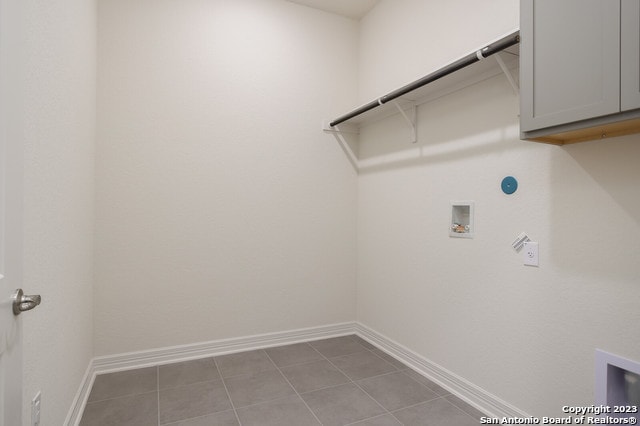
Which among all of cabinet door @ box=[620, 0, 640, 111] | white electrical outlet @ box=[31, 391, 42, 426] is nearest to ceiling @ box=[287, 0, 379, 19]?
cabinet door @ box=[620, 0, 640, 111]

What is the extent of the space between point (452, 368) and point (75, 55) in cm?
286

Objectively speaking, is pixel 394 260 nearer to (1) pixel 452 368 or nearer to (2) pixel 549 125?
(1) pixel 452 368

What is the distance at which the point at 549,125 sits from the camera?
4.47 feet

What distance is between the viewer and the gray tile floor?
1.90 meters

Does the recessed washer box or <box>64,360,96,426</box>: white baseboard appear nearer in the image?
<box>64,360,96,426</box>: white baseboard

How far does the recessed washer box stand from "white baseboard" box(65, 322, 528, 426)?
3.00 ft

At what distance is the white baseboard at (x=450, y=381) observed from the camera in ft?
6.17

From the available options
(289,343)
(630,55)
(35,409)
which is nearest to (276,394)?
(289,343)

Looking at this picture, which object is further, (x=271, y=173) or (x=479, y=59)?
(x=271, y=173)

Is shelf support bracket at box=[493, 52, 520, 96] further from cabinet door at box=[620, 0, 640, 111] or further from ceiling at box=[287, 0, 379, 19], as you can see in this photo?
ceiling at box=[287, 0, 379, 19]

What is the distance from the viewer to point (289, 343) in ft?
9.85

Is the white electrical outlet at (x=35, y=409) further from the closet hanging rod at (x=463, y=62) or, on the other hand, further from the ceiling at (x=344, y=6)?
the ceiling at (x=344, y=6)

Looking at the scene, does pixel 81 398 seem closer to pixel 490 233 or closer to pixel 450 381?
pixel 450 381

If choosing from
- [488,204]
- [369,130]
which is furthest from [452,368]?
[369,130]
